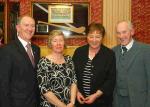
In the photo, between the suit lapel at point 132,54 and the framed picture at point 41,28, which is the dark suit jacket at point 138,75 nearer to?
the suit lapel at point 132,54

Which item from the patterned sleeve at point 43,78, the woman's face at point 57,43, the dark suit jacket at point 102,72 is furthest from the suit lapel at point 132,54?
the patterned sleeve at point 43,78

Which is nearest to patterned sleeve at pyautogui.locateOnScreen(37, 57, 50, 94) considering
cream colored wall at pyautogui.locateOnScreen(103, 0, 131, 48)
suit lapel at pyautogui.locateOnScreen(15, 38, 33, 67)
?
suit lapel at pyautogui.locateOnScreen(15, 38, 33, 67)

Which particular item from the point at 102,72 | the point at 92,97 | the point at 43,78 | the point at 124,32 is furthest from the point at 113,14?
the point at 43,78

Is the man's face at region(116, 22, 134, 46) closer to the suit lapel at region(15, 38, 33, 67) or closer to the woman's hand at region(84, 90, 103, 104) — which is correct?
the woman's hand at region(84, 90, 103, 104)

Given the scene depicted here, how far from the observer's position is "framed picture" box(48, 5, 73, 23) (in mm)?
5832

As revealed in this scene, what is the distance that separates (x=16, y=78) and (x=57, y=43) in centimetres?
56

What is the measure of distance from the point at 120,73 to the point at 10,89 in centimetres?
126

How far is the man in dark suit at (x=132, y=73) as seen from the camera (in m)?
3.51

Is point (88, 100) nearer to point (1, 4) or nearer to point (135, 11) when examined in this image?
point (135, 11)

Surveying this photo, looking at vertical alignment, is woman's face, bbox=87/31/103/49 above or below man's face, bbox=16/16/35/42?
below

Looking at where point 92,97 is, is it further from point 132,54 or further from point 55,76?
point 132,54

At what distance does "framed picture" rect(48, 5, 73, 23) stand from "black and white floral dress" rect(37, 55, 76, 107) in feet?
8.41

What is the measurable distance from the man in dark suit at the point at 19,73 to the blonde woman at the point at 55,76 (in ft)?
0.34

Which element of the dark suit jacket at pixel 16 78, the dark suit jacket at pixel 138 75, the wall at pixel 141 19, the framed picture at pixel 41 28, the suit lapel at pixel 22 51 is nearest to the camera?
the dark suit jacket at pixel 16 78
